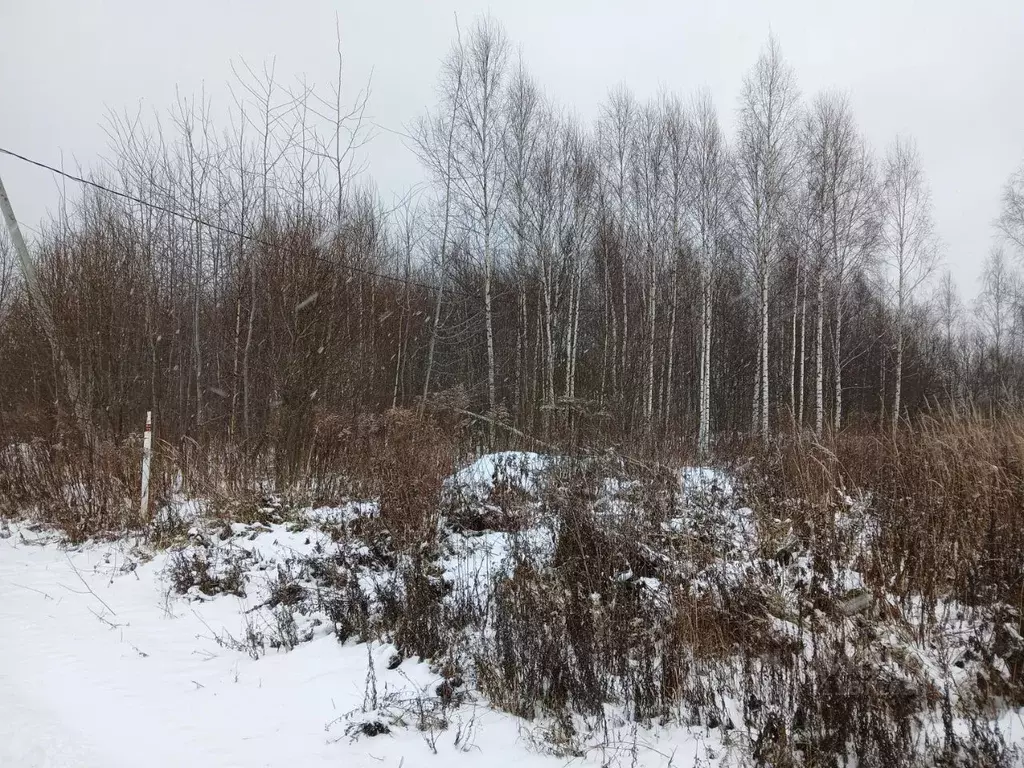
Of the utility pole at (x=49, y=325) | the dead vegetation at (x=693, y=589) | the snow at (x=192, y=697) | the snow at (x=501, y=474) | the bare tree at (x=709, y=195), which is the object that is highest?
the bare tree at (x=709, y=195)

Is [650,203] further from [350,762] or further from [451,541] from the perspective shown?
[350,762]

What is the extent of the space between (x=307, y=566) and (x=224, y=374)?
8312 mm

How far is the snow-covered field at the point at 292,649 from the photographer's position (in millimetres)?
2902

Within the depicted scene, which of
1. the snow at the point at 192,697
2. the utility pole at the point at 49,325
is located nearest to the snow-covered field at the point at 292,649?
the snow at the point at 192,697

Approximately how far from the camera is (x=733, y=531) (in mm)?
5129

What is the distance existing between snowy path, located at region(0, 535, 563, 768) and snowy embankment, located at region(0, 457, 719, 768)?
1 cm

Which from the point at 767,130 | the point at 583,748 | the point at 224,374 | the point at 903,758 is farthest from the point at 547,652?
the point at 767,130

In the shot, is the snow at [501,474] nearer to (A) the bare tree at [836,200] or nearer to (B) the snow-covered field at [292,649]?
(B) the snow-covered field at [292,649]

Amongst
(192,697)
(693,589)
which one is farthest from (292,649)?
(693,589)

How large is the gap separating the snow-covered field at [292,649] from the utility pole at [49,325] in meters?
2.81

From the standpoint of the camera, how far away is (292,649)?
4.14 metres

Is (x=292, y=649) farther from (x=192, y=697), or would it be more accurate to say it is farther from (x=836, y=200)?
(x=836, y=200)

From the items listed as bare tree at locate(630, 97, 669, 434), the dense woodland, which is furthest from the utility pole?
bare tree at locate(630, 97, 669, 434)

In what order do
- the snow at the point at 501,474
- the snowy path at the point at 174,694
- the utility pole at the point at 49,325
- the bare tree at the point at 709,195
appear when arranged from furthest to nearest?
the bare tree at the point at 709,195, the utility pole at the point at 49,325, the snow at the point at 501,474, the snowy path at the point at 174,694
